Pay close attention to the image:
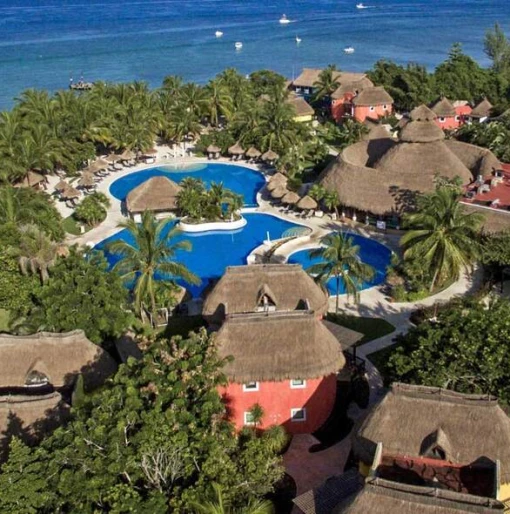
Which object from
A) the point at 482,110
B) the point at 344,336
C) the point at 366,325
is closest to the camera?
the point at 344,336

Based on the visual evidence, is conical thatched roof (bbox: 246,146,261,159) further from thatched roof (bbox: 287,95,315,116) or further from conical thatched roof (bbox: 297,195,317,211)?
conical thatched roof (bbox: 297,195,317,211)

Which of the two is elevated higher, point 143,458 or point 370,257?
point 143,458

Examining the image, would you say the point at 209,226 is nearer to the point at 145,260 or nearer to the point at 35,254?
the point at 35,254

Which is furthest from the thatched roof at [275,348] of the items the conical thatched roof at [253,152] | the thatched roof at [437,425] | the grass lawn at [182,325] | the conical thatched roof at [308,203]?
the conical thatched roof at [253,152]

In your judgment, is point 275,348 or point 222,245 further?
point 222,245

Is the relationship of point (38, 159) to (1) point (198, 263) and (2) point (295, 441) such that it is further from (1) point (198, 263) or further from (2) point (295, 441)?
(2) point (295, 441)

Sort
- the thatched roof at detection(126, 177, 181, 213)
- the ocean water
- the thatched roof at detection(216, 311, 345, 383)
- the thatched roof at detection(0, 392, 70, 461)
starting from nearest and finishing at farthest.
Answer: the thatched roof at detection(0, 392, 70, 461) < the thatched roof at detection(216, 311, 345, 383) < the thatched roof at detection(126, 177, 181, 213) < the ocean water

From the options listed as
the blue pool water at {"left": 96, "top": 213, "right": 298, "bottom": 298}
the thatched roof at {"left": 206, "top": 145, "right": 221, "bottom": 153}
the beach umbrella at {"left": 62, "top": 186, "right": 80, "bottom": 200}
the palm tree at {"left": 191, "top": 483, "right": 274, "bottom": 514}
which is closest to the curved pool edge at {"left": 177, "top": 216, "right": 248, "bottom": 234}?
the blue pool water at {"left": 96, "top": 213, "right": 298, "bottom": 298}

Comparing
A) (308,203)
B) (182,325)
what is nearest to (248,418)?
(182,325)
